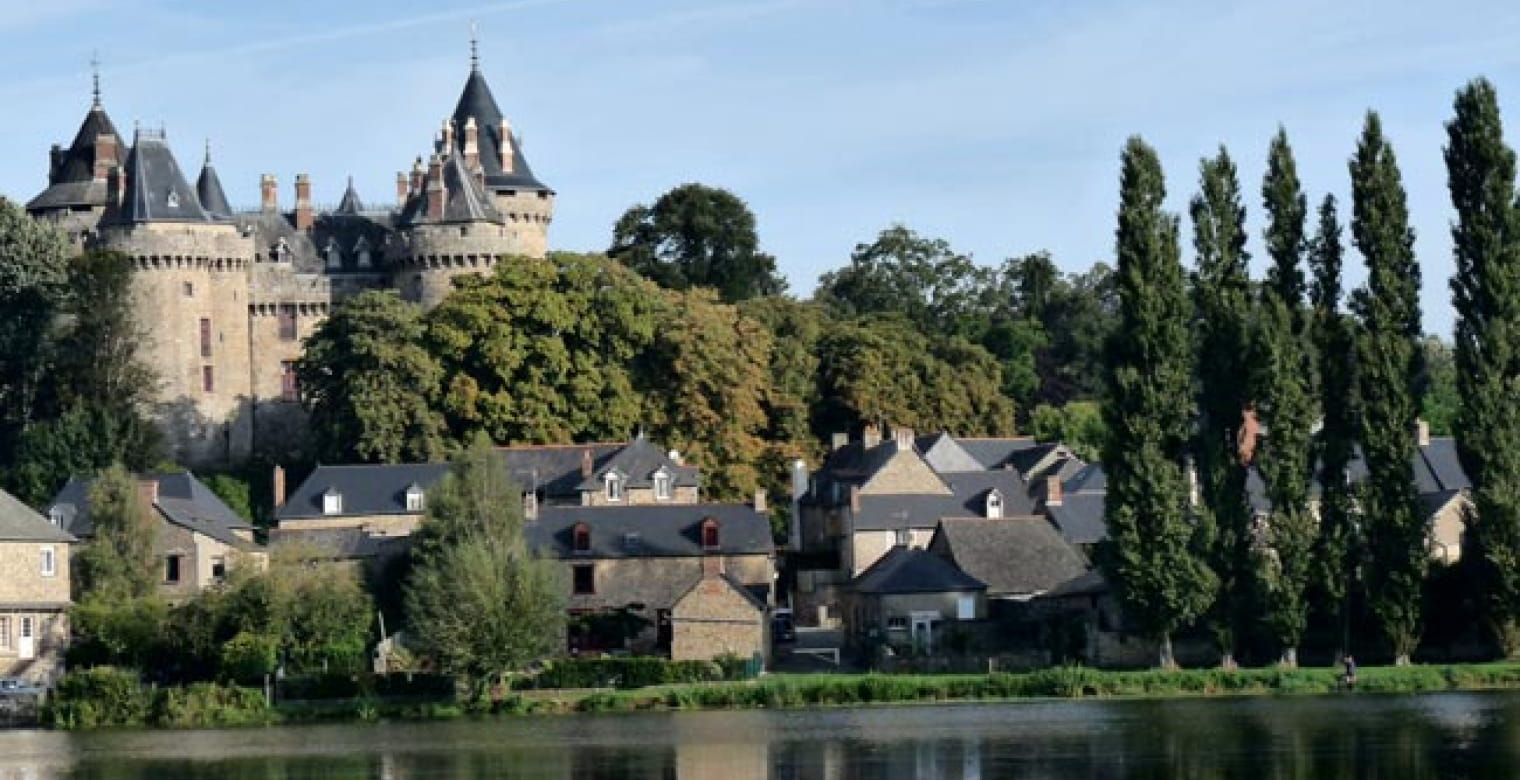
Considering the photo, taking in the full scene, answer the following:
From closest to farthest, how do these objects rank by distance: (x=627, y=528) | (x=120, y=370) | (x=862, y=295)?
(x=627, y=528)
(x=120, y=370)
(x=862, y=295)

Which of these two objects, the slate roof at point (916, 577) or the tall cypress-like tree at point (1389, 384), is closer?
the tall cypress-like tree at point (1389, 384)

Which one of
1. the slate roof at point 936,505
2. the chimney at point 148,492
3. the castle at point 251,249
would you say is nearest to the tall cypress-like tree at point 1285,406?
the slate roof at point 936,505

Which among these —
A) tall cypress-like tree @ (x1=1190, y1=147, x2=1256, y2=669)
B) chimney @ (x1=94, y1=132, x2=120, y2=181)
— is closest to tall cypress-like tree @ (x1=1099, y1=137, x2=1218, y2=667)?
tall cypress-like tree @ (x1=1190, y1=147, x2=1256, y2=669)

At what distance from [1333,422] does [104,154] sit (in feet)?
150

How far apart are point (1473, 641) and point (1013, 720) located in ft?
39.0

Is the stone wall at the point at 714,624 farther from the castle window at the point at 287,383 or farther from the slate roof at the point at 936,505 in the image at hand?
the castle window at the point at 287,383

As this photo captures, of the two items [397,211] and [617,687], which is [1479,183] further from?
[397,211]

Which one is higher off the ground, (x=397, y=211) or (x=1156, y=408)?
(x=397, y=211)

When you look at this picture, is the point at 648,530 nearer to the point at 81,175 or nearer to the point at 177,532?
the point at 177,532

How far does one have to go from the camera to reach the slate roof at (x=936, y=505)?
8138 centimetres

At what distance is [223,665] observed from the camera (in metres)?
65.8

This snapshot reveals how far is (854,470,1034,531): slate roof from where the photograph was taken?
3204 inches

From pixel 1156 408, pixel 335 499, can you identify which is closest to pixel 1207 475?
pixel 1156 408

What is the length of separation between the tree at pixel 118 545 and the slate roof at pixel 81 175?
22.7 metres
